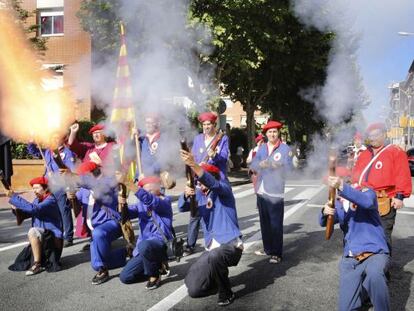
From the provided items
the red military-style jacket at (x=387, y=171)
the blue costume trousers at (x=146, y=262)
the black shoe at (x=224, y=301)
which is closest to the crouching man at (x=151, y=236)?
the blue costume trousers at (x=146, y=262)

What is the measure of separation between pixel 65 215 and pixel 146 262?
9.32 ft

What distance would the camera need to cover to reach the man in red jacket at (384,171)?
482 cm

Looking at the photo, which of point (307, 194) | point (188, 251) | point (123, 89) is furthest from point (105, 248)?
point (307, 194)

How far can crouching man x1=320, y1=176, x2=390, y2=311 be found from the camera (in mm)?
3506

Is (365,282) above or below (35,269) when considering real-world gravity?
above

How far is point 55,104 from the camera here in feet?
19.2

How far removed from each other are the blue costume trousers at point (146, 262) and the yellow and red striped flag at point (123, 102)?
78 centimetres

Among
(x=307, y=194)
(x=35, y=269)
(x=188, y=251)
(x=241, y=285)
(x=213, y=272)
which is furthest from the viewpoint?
(x=307, y=194)

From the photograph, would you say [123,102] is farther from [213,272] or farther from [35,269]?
[35,269]

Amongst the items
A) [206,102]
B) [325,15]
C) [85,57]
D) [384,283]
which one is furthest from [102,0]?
[384,283]

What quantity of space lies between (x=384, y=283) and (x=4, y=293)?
3.81 metres

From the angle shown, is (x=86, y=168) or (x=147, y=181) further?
(x=86, y=168)

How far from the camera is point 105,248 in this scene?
521 cm

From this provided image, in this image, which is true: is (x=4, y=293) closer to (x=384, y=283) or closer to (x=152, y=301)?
(x=152, y=301)
